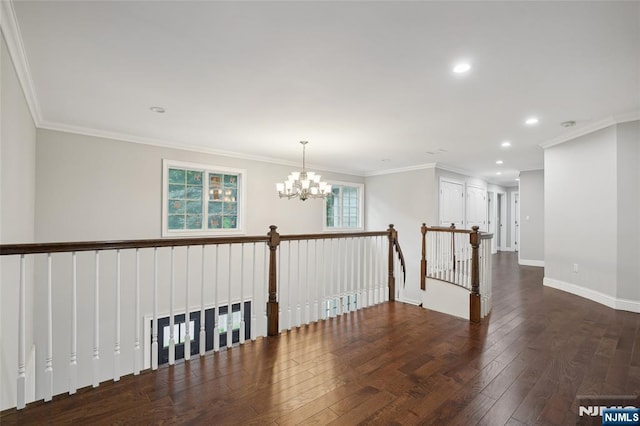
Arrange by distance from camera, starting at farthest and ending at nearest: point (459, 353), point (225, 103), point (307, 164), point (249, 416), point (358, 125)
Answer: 1. point (307, 164)
2. point (358, 125)
3. point (225, 103)
4. point (459, 353)
5. point (249, 416)

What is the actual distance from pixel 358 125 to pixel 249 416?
3.66 m

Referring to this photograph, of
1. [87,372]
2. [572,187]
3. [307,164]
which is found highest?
[307,164]

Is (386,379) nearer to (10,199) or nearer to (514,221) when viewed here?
(10,199)

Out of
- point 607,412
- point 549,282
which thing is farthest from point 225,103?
point 549,282

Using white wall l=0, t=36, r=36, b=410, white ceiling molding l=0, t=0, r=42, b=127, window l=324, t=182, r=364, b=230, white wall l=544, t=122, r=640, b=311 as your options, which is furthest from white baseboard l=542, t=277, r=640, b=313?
white ceiling molding l=0, t=0, r=42, b=127

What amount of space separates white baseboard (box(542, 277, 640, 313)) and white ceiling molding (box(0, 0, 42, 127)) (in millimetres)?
7005

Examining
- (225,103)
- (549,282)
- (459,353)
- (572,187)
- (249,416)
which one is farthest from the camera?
(549,282)

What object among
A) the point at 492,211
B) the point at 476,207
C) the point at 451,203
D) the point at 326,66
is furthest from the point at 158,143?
the point at 492,211

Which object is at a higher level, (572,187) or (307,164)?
(307,164)

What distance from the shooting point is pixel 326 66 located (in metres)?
2.63

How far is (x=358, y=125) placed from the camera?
4.27 m

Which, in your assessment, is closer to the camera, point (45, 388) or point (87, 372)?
point (45, 388)

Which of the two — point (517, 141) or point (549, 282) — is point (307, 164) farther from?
point (549, 282)

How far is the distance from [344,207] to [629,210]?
5.70m
